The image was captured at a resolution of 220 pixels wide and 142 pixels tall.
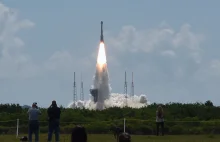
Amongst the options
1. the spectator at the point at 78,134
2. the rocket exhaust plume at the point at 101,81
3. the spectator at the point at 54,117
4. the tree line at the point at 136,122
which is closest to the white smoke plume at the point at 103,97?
the rocket exhaust plume at the point at 101,81

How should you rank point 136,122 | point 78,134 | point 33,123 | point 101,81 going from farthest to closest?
point 101,81, point 136,122, point 33,123, point 78,134

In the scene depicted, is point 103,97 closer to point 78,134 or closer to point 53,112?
point 53,112

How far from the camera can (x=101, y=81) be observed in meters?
84.6

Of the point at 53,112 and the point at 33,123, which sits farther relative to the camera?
the point at 53,112

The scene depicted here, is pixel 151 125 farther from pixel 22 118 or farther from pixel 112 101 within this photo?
pixel 112 101

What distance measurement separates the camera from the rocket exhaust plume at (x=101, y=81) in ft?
241

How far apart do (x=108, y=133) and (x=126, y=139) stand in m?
26.2

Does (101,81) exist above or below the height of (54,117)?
above

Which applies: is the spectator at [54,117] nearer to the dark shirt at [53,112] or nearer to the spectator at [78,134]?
the dark shirt at [53,112]

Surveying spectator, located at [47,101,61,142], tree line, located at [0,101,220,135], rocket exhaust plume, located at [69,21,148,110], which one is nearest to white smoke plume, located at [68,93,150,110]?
rocket exhaust plume, located at [69,21,148,110]

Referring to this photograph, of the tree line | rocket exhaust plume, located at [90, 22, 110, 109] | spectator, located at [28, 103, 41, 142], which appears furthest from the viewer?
rocket exhaust plume, located at [90, 22, 110, 109]

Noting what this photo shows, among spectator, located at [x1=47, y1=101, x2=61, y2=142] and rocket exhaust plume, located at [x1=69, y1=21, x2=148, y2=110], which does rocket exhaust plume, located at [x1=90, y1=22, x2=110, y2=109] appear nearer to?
rocket exhaust plume, located at [x1=69, y1=21, x2=148, y2=110]

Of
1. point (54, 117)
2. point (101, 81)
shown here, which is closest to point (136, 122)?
point (54, 117)

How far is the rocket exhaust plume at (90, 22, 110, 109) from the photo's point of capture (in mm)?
73500
